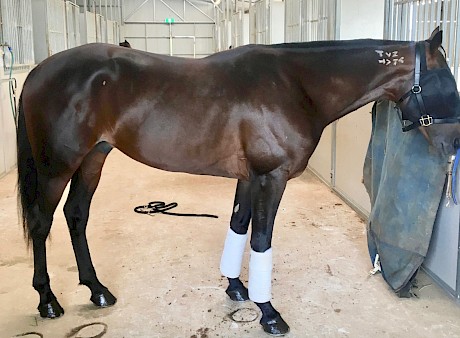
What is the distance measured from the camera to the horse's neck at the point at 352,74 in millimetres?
2025

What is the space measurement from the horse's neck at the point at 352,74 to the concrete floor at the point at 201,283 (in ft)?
3.23

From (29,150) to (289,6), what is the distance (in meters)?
4.95

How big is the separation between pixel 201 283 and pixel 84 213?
2.33ft

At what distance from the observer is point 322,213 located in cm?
392

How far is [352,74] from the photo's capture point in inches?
80.3

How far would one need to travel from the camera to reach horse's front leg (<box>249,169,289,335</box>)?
2.04 meters

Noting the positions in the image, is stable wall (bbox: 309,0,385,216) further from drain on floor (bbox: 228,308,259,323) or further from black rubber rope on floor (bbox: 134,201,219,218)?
drain on floor (bbox: 228,308,259,323)

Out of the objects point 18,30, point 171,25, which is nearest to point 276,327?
point 18,30

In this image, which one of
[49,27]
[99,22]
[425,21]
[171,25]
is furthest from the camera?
[171,25]

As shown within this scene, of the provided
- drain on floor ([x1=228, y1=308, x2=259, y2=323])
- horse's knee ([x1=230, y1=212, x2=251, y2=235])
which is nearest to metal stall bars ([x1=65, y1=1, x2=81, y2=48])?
horse's knee ([x1=230, y1=212, x2=251, y2=235])

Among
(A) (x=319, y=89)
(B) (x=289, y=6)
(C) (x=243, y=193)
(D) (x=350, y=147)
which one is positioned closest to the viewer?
(A) (x=319, y=89)

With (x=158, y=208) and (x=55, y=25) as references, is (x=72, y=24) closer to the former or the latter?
(x=55, y=25)

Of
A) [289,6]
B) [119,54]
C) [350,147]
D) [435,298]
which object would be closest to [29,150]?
[119,54]

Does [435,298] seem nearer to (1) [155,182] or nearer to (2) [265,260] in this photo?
(2) [265,260]
